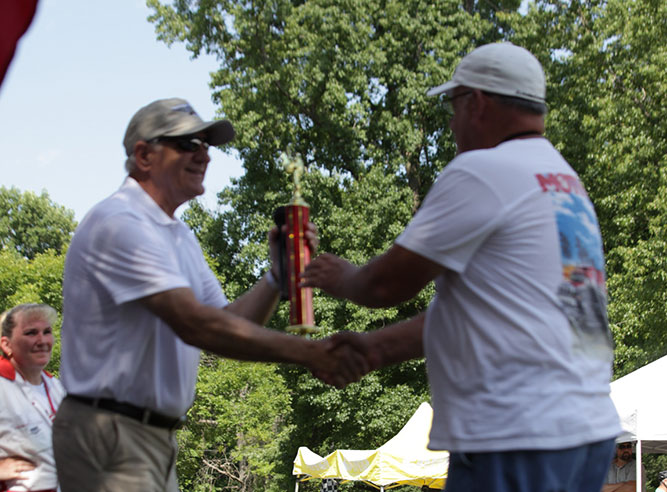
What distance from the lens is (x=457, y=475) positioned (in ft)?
9.42

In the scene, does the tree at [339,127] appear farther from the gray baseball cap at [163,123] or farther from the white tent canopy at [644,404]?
the gray baseball cap at [163,123]

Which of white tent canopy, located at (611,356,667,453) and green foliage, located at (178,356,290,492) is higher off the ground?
white tent canopy, located at (611,356,667,453)

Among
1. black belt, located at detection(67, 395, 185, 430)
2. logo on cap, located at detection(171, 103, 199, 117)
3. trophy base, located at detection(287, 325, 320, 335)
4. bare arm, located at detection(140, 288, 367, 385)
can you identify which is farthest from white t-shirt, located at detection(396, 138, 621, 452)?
logo on cap, located at detection(171, 103, 199, 117)

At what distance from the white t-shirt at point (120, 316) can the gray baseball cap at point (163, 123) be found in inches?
13.0

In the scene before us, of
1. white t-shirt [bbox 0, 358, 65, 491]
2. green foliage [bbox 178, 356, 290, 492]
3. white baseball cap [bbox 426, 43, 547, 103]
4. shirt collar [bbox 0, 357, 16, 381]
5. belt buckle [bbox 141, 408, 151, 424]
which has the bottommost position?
green foliage [bbox 178, 356, 290, 492]

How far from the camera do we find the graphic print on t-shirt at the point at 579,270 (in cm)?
282

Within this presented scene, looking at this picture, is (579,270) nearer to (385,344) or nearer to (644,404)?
(385,344)

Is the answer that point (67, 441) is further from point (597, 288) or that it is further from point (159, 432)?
point (597, 288)

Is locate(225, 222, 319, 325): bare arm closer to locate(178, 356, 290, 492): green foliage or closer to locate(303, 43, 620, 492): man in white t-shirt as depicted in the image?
locate(303, 43, 620, 492): man in white t-shirt

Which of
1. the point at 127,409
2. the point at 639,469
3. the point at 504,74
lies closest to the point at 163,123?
the point at 127,409

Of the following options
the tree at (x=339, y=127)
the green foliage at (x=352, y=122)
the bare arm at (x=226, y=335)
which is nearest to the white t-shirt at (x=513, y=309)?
the bare arm at (x=226, y=335)

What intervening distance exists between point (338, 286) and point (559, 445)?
1.12m

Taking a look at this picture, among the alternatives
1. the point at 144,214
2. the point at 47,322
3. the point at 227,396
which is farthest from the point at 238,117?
the point at 144,214

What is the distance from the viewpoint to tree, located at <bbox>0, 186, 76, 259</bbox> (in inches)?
2351
